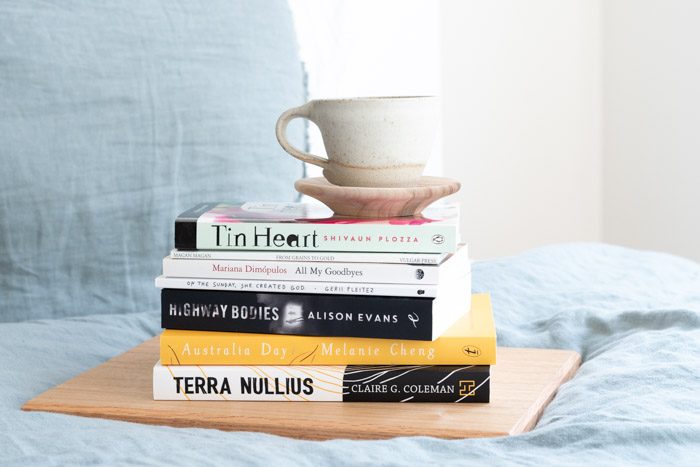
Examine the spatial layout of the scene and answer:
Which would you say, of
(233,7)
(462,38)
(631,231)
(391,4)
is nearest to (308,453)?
(233,7)

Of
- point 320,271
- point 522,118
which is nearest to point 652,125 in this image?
point 522,118

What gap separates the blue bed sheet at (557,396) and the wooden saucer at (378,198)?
204 mm

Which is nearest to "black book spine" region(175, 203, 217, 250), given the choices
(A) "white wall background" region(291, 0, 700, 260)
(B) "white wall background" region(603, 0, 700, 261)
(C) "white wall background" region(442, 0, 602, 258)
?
(A) "white wall background" region(291, 0, 700, 260)

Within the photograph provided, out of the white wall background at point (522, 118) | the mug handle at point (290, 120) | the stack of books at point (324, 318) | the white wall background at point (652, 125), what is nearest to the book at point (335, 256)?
the stack of books at point (324, 318)

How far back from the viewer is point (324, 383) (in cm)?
84

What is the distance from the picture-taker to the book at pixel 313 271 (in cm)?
83

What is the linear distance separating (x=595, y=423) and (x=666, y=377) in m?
0.16

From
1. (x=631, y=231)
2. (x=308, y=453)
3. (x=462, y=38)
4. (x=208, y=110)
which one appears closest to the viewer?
(x=308, y=453)

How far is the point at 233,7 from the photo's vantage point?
1350 mm

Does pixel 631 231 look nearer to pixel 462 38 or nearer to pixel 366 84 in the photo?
pixel 462 38

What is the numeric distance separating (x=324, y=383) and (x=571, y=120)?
7.77 feet

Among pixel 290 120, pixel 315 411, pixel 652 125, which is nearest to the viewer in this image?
pixel 315 411

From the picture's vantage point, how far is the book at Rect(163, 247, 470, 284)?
0.83 meters

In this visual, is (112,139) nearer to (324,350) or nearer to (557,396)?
(324,350)
